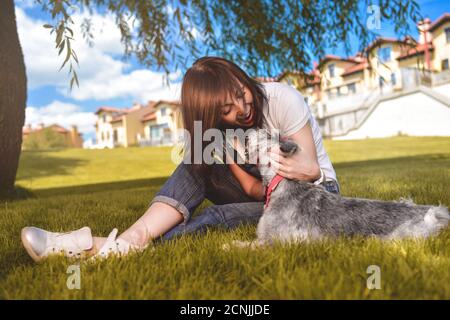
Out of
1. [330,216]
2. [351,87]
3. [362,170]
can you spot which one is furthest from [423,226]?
[351,87]

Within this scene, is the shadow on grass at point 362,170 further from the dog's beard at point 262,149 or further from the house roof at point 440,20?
the house roof at point 440,20

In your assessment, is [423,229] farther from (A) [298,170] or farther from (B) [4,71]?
(B) [4,71]

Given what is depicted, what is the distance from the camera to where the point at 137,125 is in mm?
59031

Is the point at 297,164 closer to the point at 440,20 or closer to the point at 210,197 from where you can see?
the point at 210,197


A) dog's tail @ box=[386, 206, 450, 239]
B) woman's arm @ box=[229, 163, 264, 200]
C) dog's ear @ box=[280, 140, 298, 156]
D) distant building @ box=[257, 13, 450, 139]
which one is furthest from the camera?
distant building @ box=[257, 13, 450, 139]

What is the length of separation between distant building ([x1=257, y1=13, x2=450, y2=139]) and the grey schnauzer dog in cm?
1414

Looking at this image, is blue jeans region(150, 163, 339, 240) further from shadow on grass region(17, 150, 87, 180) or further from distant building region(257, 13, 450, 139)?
shadow on grass region(17, 150, 87, 180)

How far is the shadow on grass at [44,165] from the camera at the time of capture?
912 inches

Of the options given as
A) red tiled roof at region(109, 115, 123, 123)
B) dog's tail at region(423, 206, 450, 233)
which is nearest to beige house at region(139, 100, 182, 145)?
red tiled roof at region(109, 115, 123, 123)

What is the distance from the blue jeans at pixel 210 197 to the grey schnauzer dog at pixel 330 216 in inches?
21.8

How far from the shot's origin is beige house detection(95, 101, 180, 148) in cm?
5353

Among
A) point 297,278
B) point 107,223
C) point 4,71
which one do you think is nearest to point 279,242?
point 297,278

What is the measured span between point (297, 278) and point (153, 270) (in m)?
0.87
